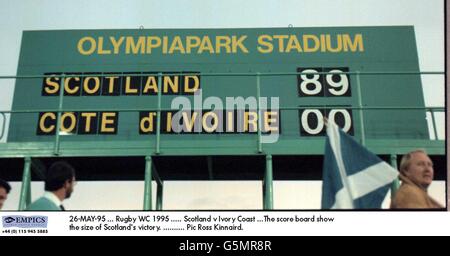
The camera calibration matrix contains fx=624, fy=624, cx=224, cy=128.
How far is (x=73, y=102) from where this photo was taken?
6.57 meters

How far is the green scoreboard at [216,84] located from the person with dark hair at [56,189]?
1.80 meters

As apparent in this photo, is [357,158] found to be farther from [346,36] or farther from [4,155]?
[4,155]

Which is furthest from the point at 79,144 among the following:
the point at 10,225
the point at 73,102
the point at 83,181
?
the point at 10,225

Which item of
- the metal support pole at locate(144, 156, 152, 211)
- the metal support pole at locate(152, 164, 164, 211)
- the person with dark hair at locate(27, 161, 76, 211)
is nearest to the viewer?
the person with dark hair at locate(27, 161, 76, 211)

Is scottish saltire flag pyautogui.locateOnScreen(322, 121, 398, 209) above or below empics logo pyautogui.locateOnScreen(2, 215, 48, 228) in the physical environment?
above

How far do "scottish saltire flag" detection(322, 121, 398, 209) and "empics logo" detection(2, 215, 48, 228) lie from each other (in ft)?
6.57

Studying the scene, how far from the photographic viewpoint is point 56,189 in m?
4.18

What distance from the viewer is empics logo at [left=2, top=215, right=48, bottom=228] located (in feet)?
14.3

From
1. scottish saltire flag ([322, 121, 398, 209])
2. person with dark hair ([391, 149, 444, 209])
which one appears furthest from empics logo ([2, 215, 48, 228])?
person with dark hair ([391, 149, 444, 209])

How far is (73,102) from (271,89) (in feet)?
6.88

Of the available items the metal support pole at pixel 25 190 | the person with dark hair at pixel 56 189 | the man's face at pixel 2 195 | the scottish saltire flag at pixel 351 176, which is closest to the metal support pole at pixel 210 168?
the scottish saltire flag at pixel 351 176

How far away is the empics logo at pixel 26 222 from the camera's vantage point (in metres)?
4.35

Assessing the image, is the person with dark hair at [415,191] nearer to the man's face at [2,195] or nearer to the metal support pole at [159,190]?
the metal support pole at [159,190]

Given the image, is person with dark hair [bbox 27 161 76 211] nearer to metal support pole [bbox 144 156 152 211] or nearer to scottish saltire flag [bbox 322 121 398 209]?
metal support pole [bbox 144 156 152 211]
